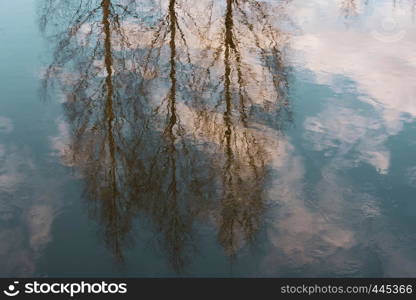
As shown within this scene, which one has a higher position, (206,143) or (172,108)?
(172,108)

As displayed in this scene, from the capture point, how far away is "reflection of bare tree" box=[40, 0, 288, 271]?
8094mm

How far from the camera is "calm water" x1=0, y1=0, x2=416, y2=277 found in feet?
24.0

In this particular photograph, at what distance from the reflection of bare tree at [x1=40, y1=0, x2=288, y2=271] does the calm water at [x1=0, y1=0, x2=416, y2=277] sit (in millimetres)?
43

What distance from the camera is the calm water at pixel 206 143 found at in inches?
288

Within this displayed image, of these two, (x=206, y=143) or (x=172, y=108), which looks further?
(x=172, y=108)

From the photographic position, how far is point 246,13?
1611 centimetres

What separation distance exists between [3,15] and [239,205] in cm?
1230

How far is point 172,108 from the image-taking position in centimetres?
1104

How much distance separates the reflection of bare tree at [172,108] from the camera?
8.09 meters

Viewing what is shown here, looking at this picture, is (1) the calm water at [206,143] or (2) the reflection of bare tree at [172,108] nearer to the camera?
(1) the calm water at [206,143]

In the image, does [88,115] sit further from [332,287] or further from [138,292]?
[332,287]

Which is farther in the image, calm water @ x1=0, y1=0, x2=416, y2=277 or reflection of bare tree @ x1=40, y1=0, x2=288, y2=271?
reflection of bare tree @ x1=40, y1=0, x2=288, y2=271

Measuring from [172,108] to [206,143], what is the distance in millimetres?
1620

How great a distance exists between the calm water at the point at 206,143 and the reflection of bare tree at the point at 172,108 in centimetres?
4
